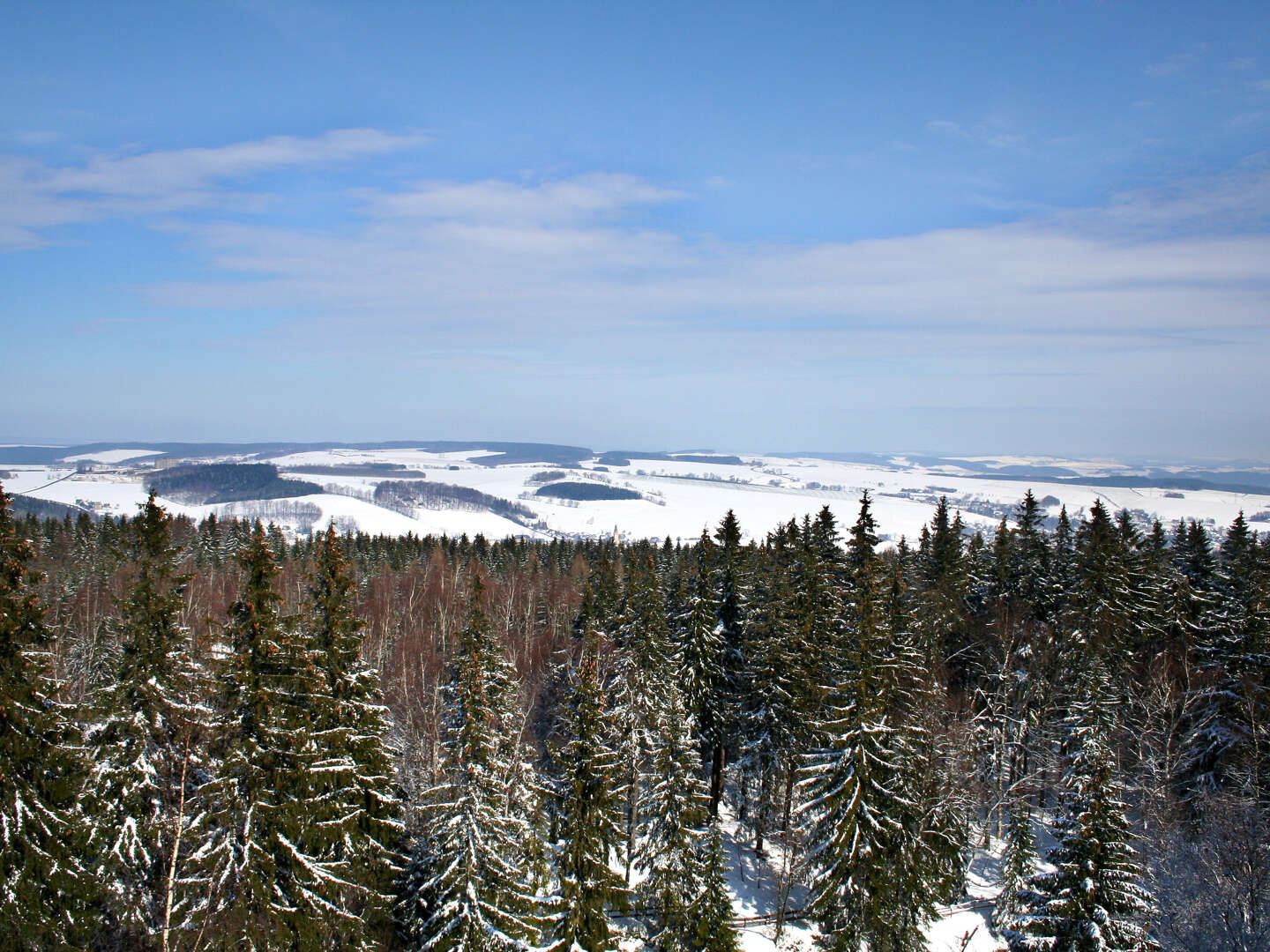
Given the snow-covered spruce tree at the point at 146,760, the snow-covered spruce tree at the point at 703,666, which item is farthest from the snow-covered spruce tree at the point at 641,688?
the snow-covered spruce tree at the point at 146,760

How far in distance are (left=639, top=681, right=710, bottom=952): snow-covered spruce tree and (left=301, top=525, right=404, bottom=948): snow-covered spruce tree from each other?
850cm

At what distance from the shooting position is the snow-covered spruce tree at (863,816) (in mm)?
22156

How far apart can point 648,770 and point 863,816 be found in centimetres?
1343

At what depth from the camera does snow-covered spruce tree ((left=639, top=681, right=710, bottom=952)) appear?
22.0m

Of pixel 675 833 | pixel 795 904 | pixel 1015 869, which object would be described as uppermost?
pixel 675 833

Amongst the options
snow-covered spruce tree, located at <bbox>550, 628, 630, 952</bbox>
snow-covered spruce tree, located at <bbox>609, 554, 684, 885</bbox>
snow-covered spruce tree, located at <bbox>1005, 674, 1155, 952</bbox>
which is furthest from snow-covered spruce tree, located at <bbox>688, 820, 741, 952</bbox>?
snow-covered spruce tree, located at <bbox>609, 554, 684, 885</bbox>

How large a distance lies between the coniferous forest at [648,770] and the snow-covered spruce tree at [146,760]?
0.27 ft

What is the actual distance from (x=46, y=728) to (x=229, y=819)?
4.67 metres

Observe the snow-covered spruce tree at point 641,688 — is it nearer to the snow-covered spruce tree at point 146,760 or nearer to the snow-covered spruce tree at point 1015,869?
the snow-covered spruce tree at point 1015,869

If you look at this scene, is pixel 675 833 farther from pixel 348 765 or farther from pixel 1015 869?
pixel 1015 869

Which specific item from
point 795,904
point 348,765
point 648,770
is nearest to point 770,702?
point 648,770

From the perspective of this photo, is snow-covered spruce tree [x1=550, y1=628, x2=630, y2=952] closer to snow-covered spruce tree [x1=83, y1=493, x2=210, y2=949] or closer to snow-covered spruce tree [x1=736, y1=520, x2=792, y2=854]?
snow-covered spruce tree [x1=83, y1=493, x2=210, y2=949]

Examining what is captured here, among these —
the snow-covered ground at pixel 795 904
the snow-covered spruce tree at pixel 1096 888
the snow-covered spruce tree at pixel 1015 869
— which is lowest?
the snow-covered ground at pixel 795 904

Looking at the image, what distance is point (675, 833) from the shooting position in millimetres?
23156
